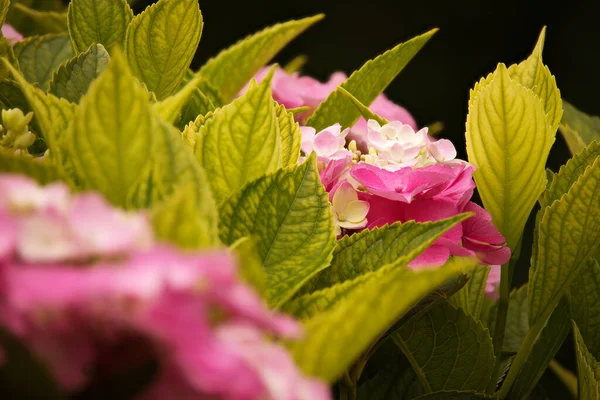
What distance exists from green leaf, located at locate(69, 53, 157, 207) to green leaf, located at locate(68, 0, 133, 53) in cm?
18

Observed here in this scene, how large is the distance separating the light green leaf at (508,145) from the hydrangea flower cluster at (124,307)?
0.22m

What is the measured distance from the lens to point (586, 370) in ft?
1.22

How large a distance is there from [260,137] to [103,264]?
15 centimetres

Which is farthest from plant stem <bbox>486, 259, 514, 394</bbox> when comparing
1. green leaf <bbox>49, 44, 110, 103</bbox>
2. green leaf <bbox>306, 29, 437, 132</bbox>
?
green leaf <bbox>49, 44, 110, 103</bbox>

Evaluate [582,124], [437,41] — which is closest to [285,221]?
[582,124]

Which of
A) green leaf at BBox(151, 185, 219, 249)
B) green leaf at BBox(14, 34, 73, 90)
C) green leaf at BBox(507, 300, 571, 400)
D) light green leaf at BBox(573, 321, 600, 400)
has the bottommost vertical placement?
green leaf at BBox(507, 300, 571, 400)

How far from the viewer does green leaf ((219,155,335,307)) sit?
0.94 ft

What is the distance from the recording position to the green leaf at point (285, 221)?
285 mm

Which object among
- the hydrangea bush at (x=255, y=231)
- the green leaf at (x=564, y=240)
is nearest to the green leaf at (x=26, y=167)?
the hydrangea bush at (x=255, y=231)

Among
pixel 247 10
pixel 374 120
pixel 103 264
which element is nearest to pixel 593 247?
pixel 374 120

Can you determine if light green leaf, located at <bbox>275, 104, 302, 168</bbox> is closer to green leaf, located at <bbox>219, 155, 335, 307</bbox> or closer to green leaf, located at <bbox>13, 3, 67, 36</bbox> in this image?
green leaf, located at <bbox>219, 155, 335, 307</bbox>

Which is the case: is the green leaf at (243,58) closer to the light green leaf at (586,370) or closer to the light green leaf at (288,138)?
the light green leaf at (288,138)

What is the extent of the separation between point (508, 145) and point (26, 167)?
220 millimetres

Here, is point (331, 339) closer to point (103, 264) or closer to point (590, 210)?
point (103, 264)
